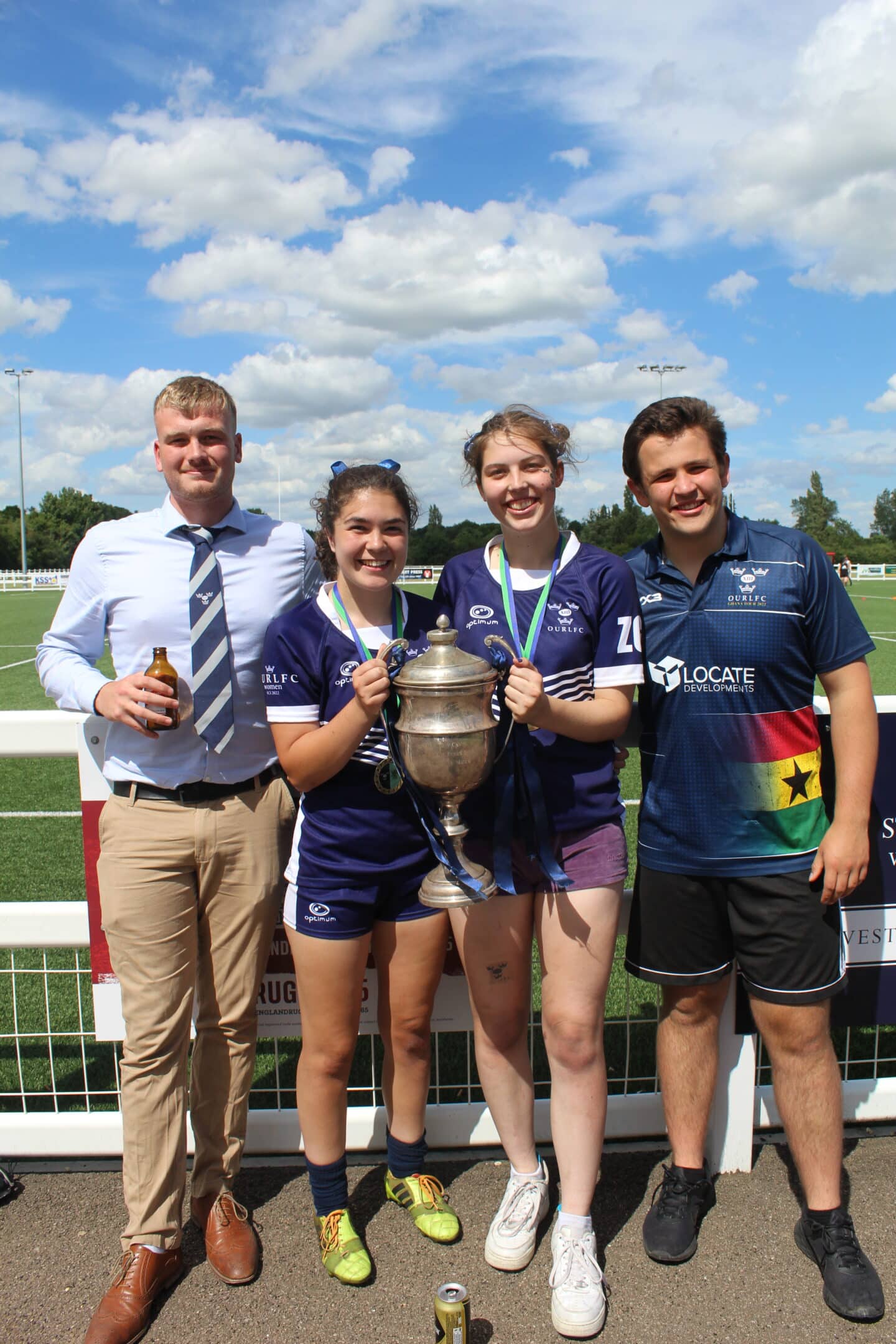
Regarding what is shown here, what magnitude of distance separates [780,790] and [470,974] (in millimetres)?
1053

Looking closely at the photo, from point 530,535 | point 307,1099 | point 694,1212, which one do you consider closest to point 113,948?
point 307,1099

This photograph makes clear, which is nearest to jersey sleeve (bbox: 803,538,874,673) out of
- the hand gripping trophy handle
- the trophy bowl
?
the hand gripping trophy handle

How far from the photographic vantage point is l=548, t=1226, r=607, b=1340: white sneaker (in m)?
2.51

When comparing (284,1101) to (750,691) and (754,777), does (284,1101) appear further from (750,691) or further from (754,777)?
(750,691)

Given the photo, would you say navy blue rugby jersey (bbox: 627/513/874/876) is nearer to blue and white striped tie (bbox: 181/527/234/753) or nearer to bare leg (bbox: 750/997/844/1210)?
bare leg (bbox: 750/997/844/1210)

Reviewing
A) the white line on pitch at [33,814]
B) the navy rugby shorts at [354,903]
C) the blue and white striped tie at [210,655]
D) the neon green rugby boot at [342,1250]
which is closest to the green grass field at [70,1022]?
the white line on pitch at [33,814]

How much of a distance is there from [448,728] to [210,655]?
0.82 metres

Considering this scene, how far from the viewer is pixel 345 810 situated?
2721mm

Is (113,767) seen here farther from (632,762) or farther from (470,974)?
(632,762)

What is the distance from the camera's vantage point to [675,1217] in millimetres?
2875

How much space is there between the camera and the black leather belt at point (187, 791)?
9.28 feet

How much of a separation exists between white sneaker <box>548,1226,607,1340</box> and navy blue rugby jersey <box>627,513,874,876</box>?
108 cm

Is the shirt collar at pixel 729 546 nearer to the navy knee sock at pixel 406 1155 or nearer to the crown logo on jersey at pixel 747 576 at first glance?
the crown logo on jersey at pixel 747 576

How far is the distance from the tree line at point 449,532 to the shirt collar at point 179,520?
206ft
